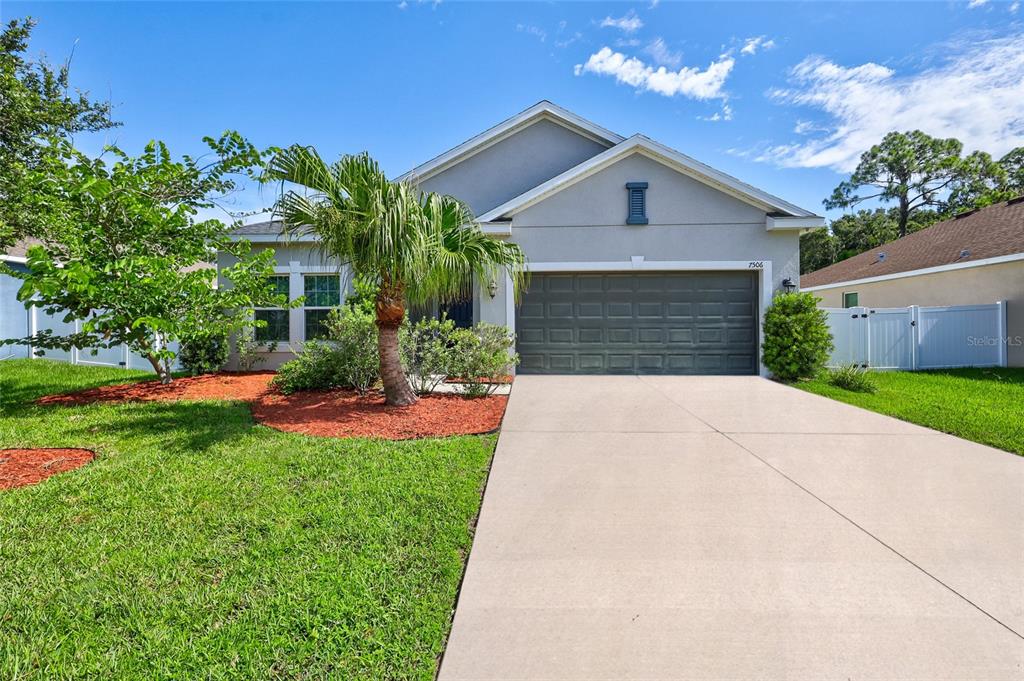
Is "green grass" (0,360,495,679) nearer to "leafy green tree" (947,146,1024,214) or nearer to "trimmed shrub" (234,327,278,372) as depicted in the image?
"trimmed shrub" (234,327,278,372)

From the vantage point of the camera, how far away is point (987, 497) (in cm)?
373

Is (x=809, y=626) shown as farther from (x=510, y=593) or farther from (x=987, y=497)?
(x=987, y=497)

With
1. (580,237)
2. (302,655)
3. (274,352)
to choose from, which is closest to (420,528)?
(302,655)

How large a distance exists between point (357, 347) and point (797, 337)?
8.63 m

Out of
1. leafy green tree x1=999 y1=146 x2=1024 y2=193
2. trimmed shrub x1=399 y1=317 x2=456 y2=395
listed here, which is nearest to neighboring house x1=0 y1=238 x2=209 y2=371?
trimmed shrub x1=399 y1=317 x2=456 y2=395

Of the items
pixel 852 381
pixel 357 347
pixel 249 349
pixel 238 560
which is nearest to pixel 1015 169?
pixel 852 381

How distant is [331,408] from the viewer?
664 cm

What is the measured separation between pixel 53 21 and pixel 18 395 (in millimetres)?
7864

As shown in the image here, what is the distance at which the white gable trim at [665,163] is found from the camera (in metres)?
9.52

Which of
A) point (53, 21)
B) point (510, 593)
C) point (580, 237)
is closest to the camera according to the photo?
point (510, 593)

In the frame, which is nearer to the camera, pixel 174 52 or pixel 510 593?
pixel 510 593

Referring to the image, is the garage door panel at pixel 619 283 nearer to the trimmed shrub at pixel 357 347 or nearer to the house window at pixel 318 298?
the trimmed shrub at pixel 357 347

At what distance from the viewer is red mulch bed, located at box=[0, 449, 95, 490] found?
4020 millimetres

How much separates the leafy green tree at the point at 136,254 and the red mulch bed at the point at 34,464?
1.63 meters
